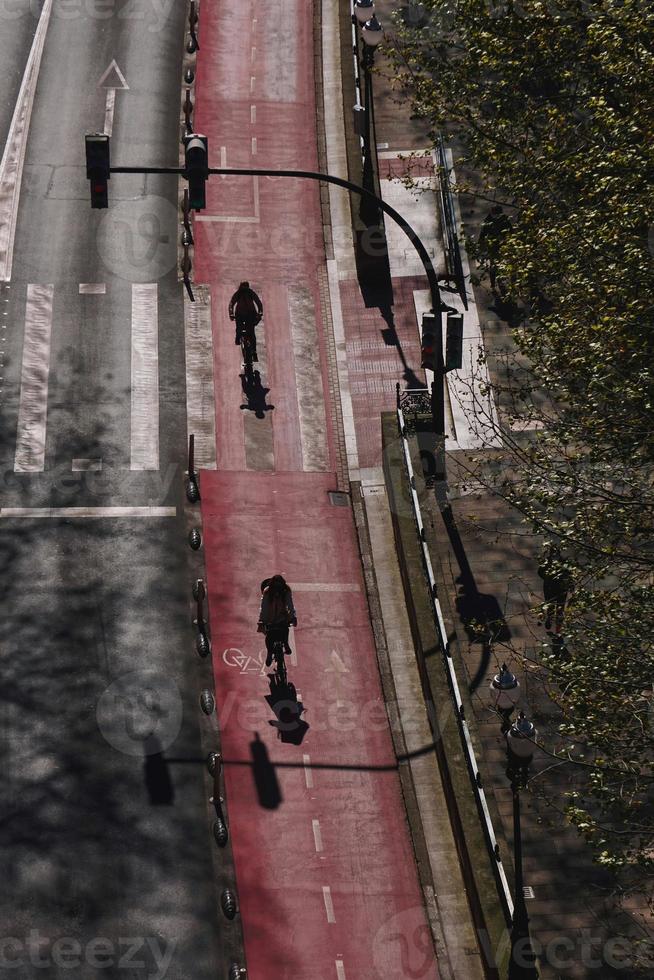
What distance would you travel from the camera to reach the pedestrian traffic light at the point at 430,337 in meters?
32.3

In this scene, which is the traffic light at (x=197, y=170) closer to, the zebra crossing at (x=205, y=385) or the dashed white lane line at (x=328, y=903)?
the zebra crossing at (x=205, y=385)

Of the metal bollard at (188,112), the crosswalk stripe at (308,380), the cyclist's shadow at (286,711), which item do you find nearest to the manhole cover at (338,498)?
the crosswalk stripe at (308,380)

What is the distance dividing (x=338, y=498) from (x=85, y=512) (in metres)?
5.13

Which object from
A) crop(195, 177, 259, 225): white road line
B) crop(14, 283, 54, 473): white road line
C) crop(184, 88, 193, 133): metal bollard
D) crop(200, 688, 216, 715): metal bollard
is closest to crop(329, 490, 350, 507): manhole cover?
crop(14, 283, 54, 473): white road line

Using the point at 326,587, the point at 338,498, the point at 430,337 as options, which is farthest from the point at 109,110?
the point at 326,587

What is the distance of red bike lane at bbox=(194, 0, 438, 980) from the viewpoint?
28297mm

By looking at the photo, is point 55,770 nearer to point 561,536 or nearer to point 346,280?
point 561,536

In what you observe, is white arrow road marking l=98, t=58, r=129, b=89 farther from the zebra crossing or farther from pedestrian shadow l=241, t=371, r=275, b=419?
pedestrian shadow l=241, t=371, r=275, b=419

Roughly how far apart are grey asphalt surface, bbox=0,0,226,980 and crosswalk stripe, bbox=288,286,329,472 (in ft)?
8.38

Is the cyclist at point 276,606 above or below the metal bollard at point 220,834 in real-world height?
above

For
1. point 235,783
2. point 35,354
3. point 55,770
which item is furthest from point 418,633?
point 35,354

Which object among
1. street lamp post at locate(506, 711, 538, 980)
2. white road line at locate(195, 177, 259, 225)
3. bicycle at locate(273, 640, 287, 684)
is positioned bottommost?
street lamp post at locate(506, 711, 538, 980)

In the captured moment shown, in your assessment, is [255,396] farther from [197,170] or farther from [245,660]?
[197,170]

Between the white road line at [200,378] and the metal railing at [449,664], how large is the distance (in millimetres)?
4063
